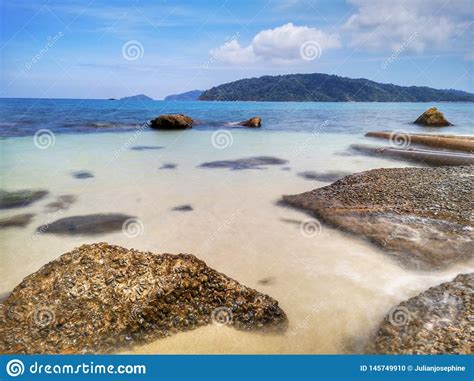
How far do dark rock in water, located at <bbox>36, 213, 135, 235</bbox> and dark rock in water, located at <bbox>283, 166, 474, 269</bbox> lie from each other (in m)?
5.91

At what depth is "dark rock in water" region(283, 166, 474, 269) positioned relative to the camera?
8.27 meters

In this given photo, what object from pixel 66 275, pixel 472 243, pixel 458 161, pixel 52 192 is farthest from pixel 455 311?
pixel 458 161

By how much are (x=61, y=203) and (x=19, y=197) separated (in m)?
2.24

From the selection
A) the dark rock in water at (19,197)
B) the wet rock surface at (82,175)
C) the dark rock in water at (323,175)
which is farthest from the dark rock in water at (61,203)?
the dark rock in water at (323,175)

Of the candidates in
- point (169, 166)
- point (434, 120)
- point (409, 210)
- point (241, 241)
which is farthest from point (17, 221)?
point (434, 120)

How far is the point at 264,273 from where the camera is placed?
7887mm

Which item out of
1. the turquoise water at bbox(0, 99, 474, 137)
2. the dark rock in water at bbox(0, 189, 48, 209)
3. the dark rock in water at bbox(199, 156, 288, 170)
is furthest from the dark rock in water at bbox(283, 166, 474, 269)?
the turquoise water at bbox(0, 99, 474, 137)

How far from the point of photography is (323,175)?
17.5 m

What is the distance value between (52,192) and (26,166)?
6.93 m

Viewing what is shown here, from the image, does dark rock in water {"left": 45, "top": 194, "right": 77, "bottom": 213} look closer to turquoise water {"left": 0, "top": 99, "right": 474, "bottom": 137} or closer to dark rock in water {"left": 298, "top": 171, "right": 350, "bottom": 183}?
dark rock in water {"left": 298, "top": 171, "right": 350, "bottom": 183}

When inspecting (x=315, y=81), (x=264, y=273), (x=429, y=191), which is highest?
(x=315, y=81)

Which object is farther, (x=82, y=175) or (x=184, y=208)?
(x=82, y=175)

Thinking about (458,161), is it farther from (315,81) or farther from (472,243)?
(315,81)

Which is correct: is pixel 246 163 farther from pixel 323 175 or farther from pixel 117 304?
pixel 117 304
